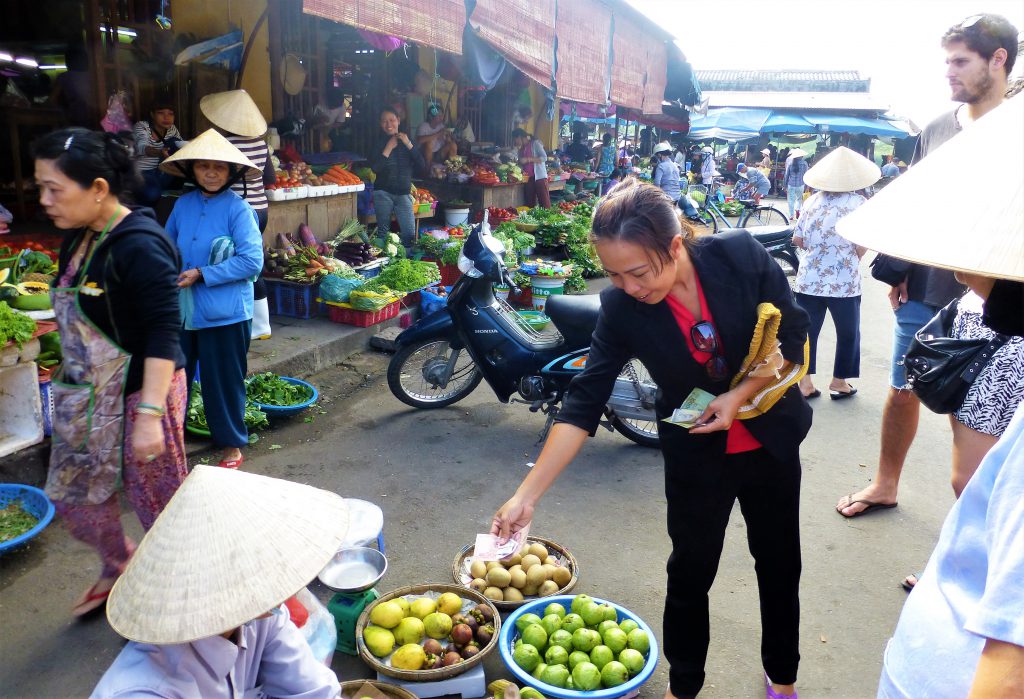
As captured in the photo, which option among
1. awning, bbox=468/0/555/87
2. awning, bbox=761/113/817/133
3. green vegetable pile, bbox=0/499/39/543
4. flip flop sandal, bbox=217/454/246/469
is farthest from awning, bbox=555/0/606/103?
awning, bbox=761/113/817/133

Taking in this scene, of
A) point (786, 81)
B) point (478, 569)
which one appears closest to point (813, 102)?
point (786, 81)

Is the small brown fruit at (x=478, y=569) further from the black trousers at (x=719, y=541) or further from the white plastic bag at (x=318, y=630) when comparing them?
the black trousers at (x=719, y=541)

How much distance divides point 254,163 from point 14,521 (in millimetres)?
2974

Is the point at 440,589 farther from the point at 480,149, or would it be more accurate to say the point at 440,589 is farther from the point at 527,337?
the point at 480,149

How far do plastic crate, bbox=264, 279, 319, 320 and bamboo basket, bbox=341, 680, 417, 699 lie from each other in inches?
183

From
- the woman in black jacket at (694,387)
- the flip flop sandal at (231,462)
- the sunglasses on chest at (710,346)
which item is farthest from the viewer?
the flip flop sandal at (231,462)

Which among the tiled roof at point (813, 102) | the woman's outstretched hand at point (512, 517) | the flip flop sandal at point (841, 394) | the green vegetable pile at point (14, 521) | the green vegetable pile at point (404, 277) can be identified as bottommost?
the flip flop sandal at point (841, 394)

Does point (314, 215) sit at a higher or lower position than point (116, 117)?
lower

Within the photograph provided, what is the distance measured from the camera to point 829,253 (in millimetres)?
5441

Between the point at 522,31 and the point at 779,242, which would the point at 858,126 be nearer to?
the point at 779,242

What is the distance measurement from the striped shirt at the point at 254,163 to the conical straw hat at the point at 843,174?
13.2 feet

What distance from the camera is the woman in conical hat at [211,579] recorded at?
1610 mm

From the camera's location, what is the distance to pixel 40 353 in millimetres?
4148

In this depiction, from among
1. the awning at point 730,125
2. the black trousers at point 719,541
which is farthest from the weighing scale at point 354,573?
the awning at point 730,125
